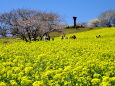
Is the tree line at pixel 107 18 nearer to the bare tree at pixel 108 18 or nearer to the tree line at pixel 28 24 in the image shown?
the bare tree at pixel 108 18

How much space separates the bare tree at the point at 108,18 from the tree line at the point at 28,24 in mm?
56071

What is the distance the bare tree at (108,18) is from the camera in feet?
325

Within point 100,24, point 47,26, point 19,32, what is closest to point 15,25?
point 19,32

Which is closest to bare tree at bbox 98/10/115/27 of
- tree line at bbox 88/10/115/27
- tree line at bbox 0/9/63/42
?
tree line at bbox 88/10/115/27

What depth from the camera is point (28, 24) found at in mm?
39688

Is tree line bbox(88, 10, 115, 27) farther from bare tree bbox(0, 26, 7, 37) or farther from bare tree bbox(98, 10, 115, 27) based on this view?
bare tree bbox(0, 26, 7, 37)

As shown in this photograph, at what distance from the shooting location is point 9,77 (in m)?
10.6

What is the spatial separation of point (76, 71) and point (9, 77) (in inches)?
90.7

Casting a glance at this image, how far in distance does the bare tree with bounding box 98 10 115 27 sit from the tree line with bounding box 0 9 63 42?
56.1 meters

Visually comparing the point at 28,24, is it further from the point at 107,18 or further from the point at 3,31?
the point at 107,18

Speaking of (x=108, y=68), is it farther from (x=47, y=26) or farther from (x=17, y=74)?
(x=47, y=26)

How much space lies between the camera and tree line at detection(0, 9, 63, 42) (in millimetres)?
39994

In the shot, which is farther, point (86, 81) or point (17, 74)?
point (17, 74)

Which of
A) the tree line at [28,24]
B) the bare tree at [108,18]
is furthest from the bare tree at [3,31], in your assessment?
the bare tree at [108,18]
